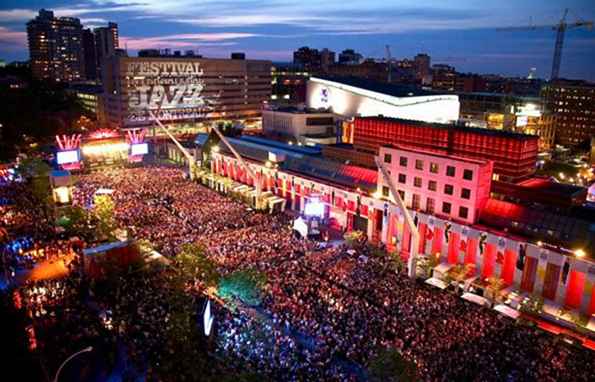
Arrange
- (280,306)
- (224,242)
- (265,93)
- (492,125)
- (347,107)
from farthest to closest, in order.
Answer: (265,93)
(492,125)
(347,107)
(224,242)
(280,306)

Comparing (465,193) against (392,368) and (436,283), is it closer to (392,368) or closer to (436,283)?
(436,283)

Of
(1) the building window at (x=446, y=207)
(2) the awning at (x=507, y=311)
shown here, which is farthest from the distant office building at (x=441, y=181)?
(2) the awning at (x=507, y=311)

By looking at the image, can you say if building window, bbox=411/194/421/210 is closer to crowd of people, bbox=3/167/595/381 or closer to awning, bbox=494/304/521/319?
crowd of people, bbox=3/167/595/381

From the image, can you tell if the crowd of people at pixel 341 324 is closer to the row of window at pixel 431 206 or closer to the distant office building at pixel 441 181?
the row of window at pixel 431 206

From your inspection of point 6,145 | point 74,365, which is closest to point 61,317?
point 74,365

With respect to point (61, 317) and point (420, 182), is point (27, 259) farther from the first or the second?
point (420, 182)

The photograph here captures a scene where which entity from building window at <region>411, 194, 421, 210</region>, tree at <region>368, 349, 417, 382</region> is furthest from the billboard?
tree at <region>368, 349, 417, 382</region>
